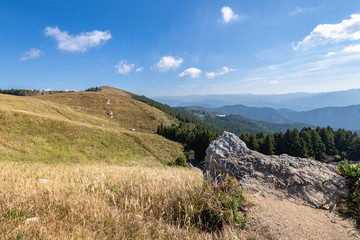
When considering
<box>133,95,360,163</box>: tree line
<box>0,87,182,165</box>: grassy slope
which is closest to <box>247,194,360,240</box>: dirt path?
<box>0,87,182,165</box>: grassy slope

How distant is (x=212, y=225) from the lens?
10.8 feet

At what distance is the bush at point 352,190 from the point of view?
370cm

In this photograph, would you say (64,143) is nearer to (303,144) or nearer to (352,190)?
(352,190)

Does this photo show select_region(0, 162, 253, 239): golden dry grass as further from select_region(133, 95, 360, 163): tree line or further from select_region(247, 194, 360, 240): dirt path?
select_region(133, 95, 360, 163): tree line

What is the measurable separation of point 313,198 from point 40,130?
4014cm

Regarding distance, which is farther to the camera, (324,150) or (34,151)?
(324,150)

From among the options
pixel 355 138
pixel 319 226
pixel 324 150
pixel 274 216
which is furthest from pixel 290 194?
pixel 355 138

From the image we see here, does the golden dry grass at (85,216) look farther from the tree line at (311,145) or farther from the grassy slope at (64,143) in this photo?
the tree line at (311,145)

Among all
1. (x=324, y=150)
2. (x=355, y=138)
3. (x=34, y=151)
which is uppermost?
(x=34, y=151)

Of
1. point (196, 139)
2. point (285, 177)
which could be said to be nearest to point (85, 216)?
point (285, 177)

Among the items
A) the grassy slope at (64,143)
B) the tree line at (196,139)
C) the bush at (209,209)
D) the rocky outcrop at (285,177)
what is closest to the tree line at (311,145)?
the tree line at (196,139)

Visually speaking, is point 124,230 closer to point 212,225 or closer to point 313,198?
point 212,225

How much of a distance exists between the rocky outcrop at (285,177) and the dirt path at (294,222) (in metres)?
0.47

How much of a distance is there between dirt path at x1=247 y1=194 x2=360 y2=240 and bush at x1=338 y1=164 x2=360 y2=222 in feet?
0.86
